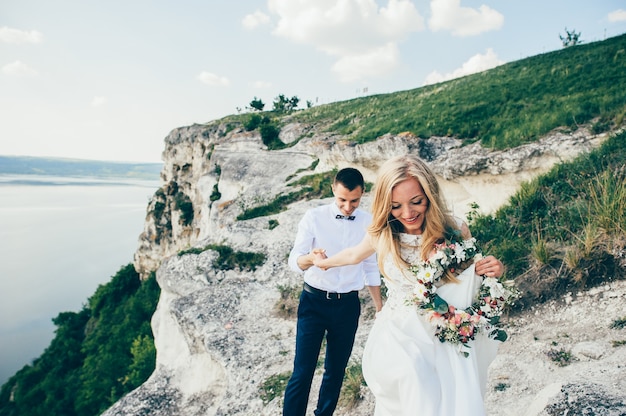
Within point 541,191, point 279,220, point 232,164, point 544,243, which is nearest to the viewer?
point 544,243

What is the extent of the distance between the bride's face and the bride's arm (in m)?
0.42

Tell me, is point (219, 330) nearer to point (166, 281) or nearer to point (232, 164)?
point (166, 281)

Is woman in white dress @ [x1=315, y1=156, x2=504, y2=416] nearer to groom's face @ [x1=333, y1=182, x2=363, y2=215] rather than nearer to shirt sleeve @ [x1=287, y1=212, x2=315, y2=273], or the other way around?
groom's face @ [x1=333, y1=182, x2=363, y2=215]

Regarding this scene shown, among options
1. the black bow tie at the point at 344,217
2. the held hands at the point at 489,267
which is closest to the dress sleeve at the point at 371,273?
the black bow tie at the point at 344,217

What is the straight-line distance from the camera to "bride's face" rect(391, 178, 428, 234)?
253 centimetres

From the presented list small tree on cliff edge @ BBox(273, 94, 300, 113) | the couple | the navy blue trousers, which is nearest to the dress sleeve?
the navy blue trousers

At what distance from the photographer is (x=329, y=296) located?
363 cm

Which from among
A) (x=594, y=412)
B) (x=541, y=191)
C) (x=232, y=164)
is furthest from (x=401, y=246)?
(x=232, y=164)

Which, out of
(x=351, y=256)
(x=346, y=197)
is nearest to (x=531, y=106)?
(x=346, y=197)

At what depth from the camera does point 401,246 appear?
9.19 feet

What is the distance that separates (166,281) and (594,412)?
10.3 metres

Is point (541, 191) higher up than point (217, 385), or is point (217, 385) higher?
point (541, 191)

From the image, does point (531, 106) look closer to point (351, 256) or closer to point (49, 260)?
point (351, 256)

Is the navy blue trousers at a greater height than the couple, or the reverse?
the couple
